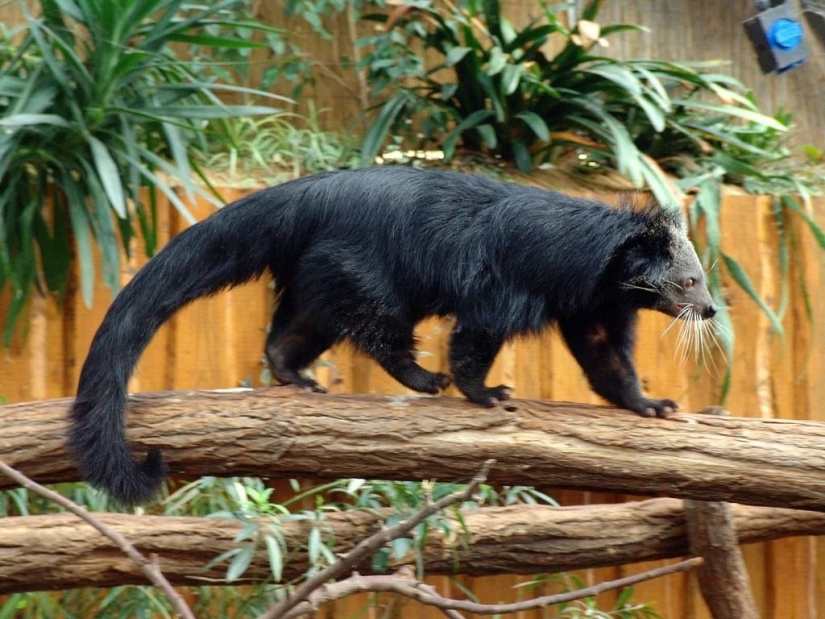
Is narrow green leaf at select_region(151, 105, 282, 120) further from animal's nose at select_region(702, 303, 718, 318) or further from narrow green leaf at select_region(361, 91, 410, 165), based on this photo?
animal's nose at select_region(702, 303, 718, 318)

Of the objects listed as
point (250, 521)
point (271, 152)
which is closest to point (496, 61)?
point (271, 152)

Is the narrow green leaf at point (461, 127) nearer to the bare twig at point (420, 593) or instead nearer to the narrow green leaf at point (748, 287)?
the narrow green leaf at point (748, 287)

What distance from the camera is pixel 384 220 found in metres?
3.09

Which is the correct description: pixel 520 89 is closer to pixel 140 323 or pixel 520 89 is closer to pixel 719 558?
pixel 719 558

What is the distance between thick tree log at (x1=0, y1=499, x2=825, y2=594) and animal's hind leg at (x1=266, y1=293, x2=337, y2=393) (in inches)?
19.3

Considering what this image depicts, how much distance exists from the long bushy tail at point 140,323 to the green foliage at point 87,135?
0.80 metres

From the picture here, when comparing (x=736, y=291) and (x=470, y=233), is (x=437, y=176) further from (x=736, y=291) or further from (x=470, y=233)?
(x=736, y=291)

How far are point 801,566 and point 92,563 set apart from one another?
2.87 meters

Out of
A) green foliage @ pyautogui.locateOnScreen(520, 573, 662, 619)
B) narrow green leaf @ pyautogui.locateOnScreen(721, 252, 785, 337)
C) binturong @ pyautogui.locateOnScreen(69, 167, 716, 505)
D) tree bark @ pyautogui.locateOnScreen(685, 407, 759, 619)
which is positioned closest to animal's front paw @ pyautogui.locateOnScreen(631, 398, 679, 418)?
binturong @ pyautogui.locateOnScreen(69, 167, 716, 505)

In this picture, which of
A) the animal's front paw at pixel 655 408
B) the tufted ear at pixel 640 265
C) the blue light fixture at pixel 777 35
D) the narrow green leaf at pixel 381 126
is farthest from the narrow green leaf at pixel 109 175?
the blue light fixture at pixel 777 35

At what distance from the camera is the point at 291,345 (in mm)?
3314

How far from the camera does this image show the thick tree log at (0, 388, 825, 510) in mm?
2775

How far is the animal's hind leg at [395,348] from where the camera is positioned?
310 cm

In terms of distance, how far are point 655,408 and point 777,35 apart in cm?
262
